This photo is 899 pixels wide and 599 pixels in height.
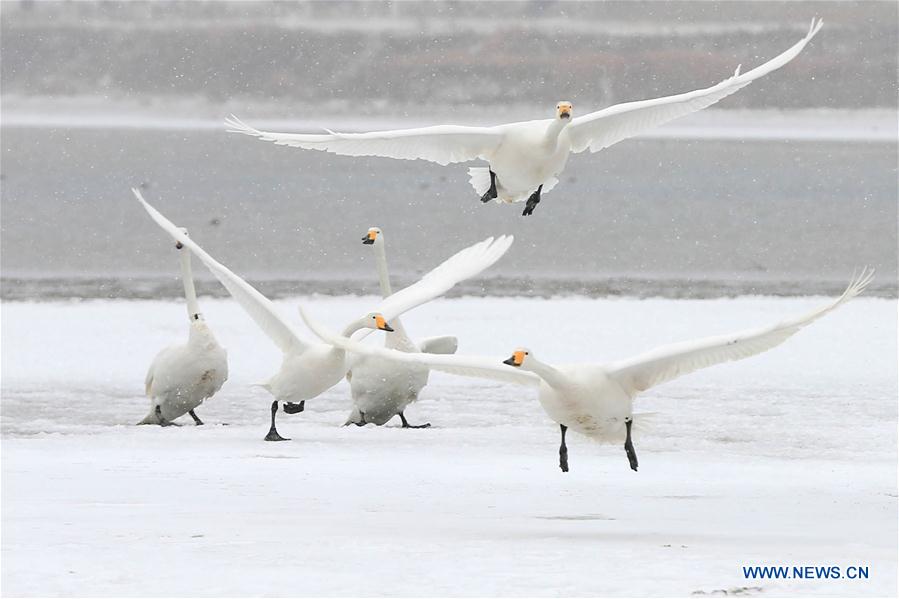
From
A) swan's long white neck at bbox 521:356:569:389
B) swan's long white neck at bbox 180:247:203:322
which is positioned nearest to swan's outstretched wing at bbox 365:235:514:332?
swan's long white neck at bbox 180:247:203:322

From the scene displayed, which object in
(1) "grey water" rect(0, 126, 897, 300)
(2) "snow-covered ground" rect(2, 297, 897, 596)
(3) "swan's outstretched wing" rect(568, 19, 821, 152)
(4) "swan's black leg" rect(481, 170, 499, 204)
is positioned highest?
(1) "grey water" rect(0, 126, 897, 300)

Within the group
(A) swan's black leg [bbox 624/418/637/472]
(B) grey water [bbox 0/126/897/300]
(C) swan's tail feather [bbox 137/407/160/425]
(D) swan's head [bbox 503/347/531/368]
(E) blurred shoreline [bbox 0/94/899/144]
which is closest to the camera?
(D) swan's head [bbox 503/347/531/368]

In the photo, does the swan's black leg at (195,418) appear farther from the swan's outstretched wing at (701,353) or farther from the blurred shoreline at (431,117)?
the blurred shoreline at (431,117)

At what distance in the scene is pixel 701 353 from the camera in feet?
27.1

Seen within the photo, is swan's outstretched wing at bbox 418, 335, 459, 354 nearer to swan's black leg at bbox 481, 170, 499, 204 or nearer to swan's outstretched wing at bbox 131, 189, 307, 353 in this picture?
swan's outstretched wing at bbox 131, 189, 307, 353

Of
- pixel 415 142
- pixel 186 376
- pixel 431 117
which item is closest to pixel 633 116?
pixel 415 142

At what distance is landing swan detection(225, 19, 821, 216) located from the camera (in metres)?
9.80

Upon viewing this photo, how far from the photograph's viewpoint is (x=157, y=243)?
78.5 feet

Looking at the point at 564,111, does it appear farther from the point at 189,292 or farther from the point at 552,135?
the point at 189,292

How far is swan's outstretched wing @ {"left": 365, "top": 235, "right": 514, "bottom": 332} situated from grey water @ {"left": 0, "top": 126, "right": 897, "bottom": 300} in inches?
289

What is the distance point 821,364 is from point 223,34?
48173 millimetres

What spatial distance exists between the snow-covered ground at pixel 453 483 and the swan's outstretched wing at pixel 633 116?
1596 millimetres

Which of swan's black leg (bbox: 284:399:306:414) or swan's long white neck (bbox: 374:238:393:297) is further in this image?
swan's long white neck (bbox: 374:238:393:297)

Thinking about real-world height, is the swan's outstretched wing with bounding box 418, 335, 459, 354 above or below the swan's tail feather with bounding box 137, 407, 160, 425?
above
